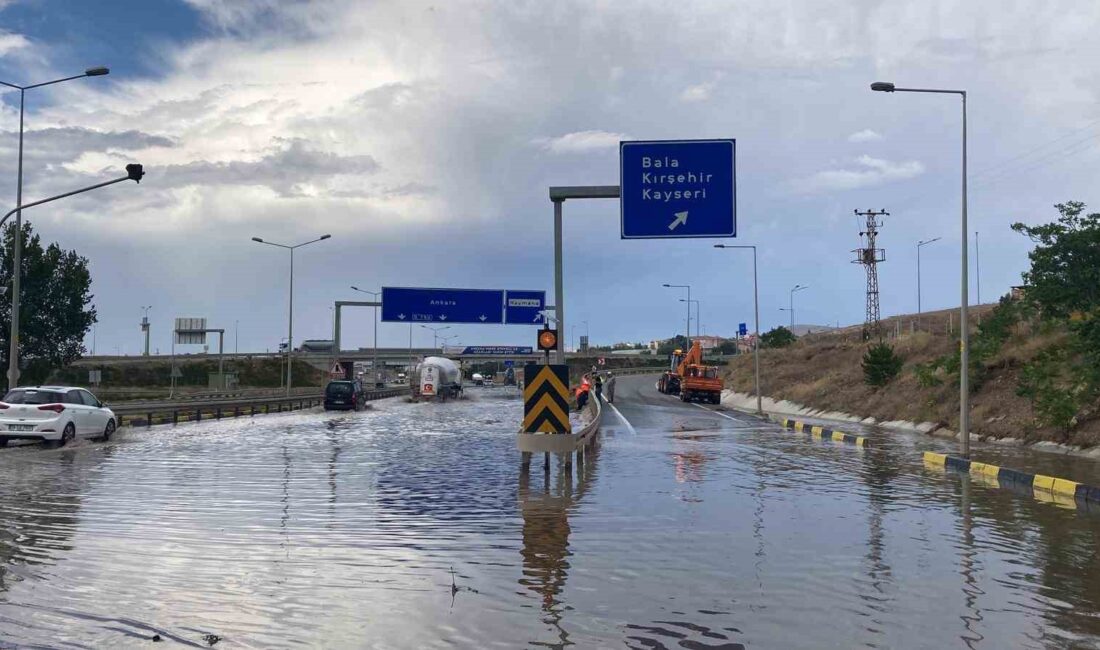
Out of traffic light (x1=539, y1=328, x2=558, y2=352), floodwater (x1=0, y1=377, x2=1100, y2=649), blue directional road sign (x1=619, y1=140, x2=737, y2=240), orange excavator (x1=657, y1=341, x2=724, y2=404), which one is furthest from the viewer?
orange excavator (x1=657, y1=341, x2=724, y2=404)

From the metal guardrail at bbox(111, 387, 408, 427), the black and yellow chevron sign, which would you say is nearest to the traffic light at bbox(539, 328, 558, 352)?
the black and yellow chevron sign

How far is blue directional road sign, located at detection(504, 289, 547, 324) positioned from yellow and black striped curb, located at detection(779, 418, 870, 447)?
21.3 m

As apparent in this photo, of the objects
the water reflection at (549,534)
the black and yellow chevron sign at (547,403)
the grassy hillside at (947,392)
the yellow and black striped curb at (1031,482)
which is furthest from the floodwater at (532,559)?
the grassy hillside at (947,392)

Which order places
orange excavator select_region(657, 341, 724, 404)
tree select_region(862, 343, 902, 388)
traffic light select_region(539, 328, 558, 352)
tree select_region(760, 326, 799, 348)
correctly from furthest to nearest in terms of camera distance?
tree select_region(760, 326, 799, 348) → orange excavator select_region(657, 341, 724, 404) → tree select_region(862, 343, 902, 388) → traffic light select_region(539, 328, 558, 352)

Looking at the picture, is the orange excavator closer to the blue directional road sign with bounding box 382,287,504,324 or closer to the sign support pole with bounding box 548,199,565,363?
the blue directional road sign with bounding box 382,287,504,324

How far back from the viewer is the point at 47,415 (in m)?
24.8

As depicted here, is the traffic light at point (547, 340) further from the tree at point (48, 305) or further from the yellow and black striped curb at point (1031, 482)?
the tree at point (48, 305)

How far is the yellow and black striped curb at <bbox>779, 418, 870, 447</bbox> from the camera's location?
2917cm

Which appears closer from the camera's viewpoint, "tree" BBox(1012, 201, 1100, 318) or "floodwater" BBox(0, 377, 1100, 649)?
"floodwater" BBox(0, 377, 1100, 649)

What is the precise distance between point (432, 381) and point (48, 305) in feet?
88.6

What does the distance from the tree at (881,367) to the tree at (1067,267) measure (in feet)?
29.5

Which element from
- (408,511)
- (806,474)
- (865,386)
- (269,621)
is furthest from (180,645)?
(865,386)

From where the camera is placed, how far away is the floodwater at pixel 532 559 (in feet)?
22.8

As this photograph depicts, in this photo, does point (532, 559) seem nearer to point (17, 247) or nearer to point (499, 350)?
point (17, 247)
